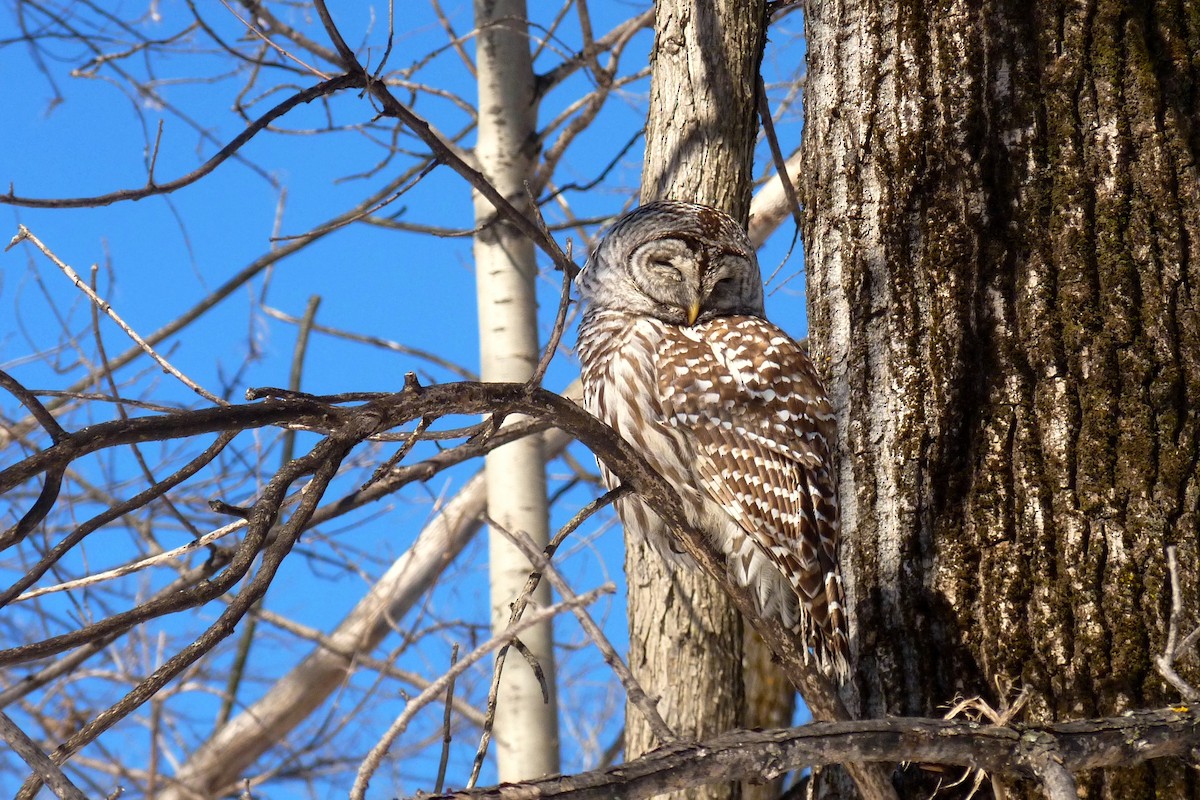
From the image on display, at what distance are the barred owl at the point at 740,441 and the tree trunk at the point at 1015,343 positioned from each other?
14 centimetres

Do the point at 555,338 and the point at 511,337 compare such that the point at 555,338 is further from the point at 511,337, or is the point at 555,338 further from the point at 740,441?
the point at 511,337

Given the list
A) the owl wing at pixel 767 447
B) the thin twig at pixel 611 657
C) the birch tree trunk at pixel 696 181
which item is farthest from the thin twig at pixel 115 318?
the birch tree trunk at pixel 696 181

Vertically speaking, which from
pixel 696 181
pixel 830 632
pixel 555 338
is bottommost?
pixel 830 632

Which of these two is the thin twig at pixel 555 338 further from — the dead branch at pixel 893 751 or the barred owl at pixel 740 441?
the barred owl at pixel 740 441

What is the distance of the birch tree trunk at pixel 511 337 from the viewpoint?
4.98 meters

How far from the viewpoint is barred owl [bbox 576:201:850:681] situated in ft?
9.37

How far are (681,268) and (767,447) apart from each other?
770 mm

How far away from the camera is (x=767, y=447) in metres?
2.99

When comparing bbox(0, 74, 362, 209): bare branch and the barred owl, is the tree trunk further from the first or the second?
bbox(0, 74, 362, 209): bare branch

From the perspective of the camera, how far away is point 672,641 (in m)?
4.37

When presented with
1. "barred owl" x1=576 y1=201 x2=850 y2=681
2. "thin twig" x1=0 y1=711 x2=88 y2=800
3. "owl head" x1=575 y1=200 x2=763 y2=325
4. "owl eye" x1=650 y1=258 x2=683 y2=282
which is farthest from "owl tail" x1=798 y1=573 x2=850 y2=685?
"thin twig" x1=0 y1=711 x2=88 y2=800

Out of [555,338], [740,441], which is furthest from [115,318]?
[740,441]

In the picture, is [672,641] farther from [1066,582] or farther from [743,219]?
[1066,582]

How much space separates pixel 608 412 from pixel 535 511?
2.13 meters
